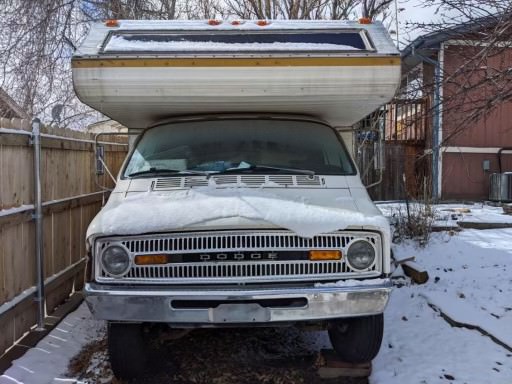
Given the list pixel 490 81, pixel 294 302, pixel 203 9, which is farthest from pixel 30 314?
pixel 203 9

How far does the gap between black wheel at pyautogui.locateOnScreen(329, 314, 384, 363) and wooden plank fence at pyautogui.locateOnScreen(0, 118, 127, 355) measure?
9.00 ft

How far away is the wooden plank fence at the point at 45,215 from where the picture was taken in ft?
15.0

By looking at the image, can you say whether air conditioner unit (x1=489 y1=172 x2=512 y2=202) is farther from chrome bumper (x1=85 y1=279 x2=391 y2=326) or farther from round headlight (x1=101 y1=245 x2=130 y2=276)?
round headlight (x1=101 y1=245 x2=130 y2=276)

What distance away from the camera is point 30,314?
16.6 feet

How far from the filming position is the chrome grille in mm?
3529

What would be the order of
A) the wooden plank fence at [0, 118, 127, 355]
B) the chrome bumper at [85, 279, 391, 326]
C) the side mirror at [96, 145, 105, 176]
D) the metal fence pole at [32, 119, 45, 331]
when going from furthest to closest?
the side mirror at [96, 145, 105, 176] < the metal fence pole at [32, 119, 45, 331] < the wooden plank fence at [0, 118, 127, 355] < the chrome bumper at [85, 279, 391, 326]

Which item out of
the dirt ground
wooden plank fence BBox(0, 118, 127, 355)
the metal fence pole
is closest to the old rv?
the dirt ground

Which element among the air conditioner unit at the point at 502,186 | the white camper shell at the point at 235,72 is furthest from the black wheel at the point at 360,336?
the air conditioner unit at the point at 502,186

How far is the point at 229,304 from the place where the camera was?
137 inches

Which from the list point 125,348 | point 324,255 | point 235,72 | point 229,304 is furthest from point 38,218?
point 324,255

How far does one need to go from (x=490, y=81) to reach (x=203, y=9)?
10.9 m

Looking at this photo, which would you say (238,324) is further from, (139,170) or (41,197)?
(41,197)

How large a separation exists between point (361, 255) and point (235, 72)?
177 cm

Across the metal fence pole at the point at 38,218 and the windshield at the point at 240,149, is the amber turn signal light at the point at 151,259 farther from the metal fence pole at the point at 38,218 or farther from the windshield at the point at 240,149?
the metal fence pole at the point at 38,218
